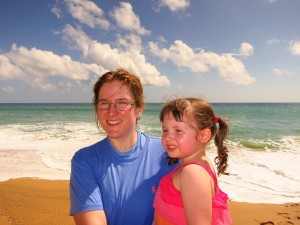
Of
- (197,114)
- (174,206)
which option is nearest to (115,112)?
(197,114)

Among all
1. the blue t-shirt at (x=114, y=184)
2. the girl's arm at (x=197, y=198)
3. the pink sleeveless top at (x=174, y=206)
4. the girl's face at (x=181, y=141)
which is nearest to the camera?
the girl's arm at (x=197, y=198)

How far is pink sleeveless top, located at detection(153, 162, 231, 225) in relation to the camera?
2.02 meters

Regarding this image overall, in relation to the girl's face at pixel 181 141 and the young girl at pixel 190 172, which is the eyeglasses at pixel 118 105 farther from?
the girl's face at pixel 181 141

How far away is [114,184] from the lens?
2375mm

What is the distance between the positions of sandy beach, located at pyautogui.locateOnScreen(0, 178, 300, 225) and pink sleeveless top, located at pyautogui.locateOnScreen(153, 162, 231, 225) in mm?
3332

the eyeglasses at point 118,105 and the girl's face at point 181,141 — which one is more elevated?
the eyeglasses at point 118,105

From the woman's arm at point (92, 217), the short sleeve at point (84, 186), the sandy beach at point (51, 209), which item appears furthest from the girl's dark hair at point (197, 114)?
the sandy beach at point (51, 209)

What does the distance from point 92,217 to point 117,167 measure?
0.45m

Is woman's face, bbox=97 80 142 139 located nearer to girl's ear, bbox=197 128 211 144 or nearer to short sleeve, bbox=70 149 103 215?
short sleeve, bbox=70 149 103 215

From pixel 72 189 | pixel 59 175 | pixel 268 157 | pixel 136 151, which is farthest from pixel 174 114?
pixel 268 157

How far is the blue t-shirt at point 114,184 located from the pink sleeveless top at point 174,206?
21 cm

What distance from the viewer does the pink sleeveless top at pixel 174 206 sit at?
6.64 feet

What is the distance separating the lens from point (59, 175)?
8.08 meters

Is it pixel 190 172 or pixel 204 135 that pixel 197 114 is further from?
pixel 190 172
